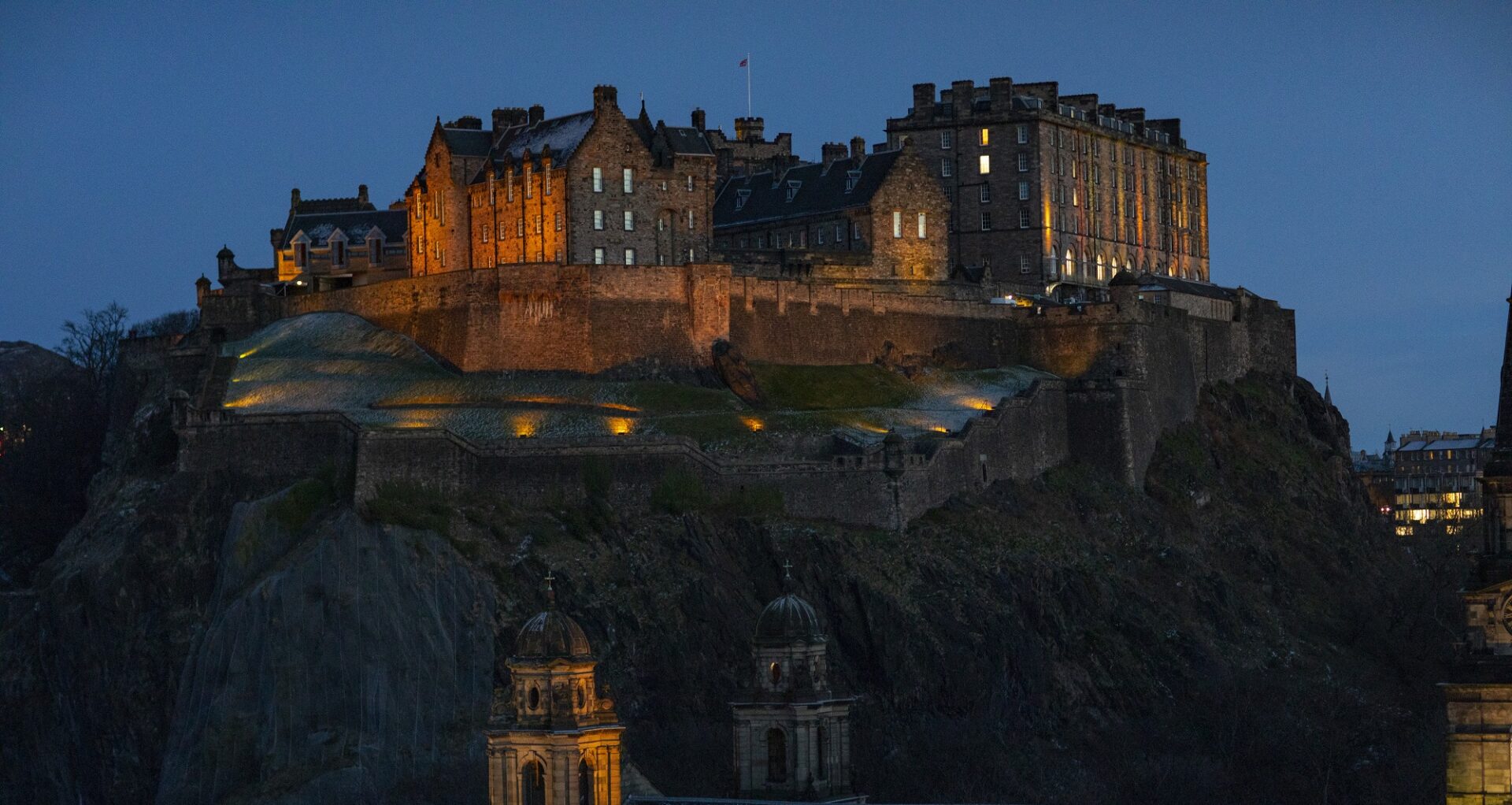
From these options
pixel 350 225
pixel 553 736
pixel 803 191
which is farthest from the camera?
pixel 803 191

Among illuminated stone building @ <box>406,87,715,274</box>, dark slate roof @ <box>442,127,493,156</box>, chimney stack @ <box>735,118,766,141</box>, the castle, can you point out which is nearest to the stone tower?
the castle

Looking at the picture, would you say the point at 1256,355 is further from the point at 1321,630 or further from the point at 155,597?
the point at 155,597

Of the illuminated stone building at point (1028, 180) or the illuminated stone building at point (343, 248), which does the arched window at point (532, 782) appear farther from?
the illuminated stone building at point (1028, 180)

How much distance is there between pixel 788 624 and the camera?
7594 centimetres

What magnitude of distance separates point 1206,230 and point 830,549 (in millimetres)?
57423

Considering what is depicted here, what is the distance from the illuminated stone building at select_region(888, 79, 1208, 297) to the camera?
132750mm

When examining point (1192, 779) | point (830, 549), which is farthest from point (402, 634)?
point (1192, 779)

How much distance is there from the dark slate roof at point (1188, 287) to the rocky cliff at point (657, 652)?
26.9 meters

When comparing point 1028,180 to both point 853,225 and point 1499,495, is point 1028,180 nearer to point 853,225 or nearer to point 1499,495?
point 853,225

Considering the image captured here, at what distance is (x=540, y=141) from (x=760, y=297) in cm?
1082

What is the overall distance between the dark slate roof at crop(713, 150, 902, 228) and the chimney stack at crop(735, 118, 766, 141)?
20381mm

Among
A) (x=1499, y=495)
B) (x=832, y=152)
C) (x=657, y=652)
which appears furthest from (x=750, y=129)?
(x=1499, y=495)

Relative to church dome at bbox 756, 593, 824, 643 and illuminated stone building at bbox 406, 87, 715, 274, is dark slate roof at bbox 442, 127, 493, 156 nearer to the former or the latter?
illuminated stone building at bbox 406, 87, 715, 274

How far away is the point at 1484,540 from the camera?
53.0m
